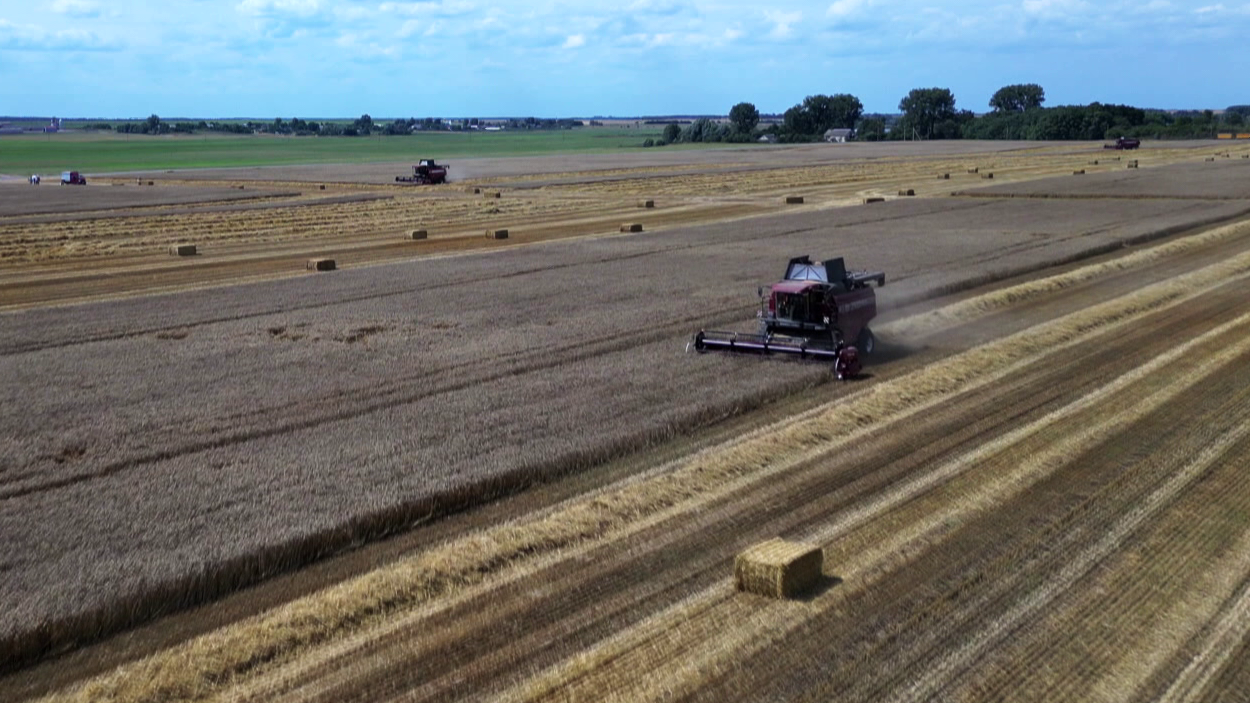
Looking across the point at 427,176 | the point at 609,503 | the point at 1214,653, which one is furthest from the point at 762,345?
the point at 427,176

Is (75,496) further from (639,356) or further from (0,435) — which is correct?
(639,356)

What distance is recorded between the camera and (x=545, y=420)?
58.6 ft

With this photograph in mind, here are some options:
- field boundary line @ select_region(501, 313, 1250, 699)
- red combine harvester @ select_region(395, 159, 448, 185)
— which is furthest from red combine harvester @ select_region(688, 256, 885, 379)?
red combine harvester @ select_region(395, 159, 448, 185)

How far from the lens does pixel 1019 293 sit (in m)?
30.1

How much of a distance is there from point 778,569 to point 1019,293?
20786 mm

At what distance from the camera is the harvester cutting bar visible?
70.7ft

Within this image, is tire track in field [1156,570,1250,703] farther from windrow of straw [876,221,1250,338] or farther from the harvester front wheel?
windrow of straw [876,221,1250,338]

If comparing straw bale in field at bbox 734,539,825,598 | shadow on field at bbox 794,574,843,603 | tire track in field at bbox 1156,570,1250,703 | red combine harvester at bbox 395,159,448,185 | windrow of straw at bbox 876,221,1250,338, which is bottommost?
red combine harvester at bbox 395,159,448,185

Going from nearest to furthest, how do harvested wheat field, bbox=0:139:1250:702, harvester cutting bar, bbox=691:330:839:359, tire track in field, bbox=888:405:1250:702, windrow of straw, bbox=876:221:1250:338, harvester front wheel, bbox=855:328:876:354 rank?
tire track in field, bbox=888:405:1250:702 → harvested wheat field, bbox=0:139:1250:702 → harvester cutting bar, bbox=691:330:839:359 → harvester front wheel, bbox=855:328:876:354 → windrow of straw, bbox=876:221:1250:338

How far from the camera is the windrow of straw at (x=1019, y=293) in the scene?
26.0 meters

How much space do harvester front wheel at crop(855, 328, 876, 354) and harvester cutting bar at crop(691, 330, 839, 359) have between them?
1.35 m

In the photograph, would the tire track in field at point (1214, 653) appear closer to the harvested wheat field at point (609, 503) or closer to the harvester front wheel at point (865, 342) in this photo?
the harvested wheat field at point (609, 503)

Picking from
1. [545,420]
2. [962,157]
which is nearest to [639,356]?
[545,420]

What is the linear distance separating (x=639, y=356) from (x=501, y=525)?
9.27m
